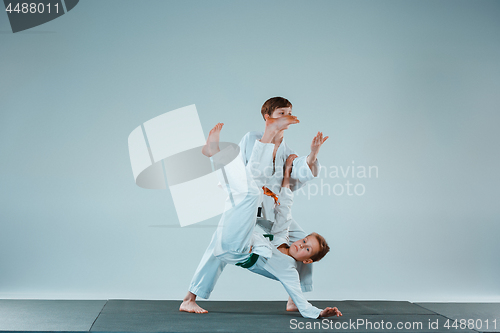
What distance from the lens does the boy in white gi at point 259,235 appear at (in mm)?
2275

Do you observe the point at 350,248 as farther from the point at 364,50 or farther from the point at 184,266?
the point at 364,50

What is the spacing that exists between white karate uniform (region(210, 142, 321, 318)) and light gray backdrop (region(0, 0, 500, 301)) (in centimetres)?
132

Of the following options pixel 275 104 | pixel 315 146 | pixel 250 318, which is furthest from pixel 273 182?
pixel 250 318

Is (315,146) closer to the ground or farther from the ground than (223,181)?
farther from the ground

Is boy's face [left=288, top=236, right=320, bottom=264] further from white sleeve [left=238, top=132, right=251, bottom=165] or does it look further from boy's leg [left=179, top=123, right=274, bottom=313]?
white sleeve [left=238, top=132, right=251, bottom=165]

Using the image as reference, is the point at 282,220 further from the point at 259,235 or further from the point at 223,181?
the point at 223,181

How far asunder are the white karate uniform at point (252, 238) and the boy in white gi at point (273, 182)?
0.14m

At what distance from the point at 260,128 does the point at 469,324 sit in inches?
84.7

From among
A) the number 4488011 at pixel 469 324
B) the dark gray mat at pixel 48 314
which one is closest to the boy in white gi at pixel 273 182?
the dark gray mat at pixel 48 314

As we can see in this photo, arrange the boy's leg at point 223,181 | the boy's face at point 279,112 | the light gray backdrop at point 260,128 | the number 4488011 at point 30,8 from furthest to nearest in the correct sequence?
the number 4488011 at point 30,8, the light gray backdrop at point 260,128, the boy's face at point 279,112, the boy's leg at point 223,181

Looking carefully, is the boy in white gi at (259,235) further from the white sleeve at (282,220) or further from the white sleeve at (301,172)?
the white sleeve at (301,172)

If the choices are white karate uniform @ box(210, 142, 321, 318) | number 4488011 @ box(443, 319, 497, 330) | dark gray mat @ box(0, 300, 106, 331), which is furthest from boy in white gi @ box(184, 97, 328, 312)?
number 4488011 @ box(443, 319, 497, 330)

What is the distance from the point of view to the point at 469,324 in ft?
8.14

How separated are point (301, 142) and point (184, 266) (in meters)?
1.45
